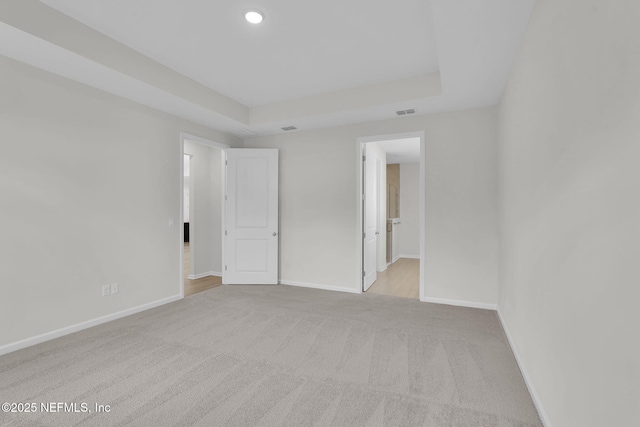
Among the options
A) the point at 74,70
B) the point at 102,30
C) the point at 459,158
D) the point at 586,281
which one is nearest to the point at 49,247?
the point at 74,70

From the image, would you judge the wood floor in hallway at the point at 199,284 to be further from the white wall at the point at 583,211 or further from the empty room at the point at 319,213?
the white wall at the point at 583,211

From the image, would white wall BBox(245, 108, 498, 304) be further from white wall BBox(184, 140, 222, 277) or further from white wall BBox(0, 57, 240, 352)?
white wall BBox(0, 57, 240, 352)

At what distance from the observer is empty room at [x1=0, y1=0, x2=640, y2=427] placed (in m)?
1.25

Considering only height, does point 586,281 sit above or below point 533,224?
below

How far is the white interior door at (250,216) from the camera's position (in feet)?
15.9

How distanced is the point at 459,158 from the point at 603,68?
283 cm

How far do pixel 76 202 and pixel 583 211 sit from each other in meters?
3.95

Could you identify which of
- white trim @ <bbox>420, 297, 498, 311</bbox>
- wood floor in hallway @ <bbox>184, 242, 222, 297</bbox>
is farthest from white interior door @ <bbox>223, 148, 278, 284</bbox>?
white trim @ <bbox>420, 297, 498, 311</bbox>

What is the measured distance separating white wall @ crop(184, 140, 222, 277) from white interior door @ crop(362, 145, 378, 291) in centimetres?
277

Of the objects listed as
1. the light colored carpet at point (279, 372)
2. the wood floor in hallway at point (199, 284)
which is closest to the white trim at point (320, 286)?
the light colored carpet at point (279, 372)

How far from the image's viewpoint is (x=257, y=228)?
487 cm

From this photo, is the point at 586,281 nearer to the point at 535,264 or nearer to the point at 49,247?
the point at 535,264

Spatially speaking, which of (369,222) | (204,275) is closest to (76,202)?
(204,275)

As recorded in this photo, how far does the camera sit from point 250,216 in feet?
16.0
